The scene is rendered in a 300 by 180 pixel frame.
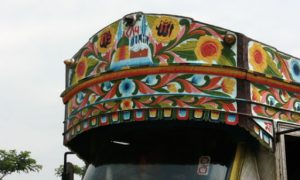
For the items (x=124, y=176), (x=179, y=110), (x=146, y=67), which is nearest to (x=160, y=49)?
(x=146, y=67)

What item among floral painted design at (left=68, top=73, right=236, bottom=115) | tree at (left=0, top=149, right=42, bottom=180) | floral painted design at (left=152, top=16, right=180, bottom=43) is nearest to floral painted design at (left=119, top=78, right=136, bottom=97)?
floral painted design at (left=68, top=73, right=236, bottom=115)

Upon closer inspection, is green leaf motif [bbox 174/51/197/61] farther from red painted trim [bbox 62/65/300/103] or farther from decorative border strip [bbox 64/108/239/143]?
decorative border strip [bbox 64/108/239/143]

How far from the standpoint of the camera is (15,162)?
34500 millimetres

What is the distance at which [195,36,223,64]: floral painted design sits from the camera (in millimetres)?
6241

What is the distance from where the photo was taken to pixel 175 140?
664cm

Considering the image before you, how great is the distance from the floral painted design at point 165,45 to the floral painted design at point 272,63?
294 millimetres

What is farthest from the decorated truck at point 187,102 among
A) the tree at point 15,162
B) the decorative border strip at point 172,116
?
the tree at point 15,162

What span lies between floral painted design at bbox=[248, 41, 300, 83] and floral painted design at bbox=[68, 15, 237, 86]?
0.29m

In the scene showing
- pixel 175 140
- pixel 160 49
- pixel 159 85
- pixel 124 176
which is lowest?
pixel 124 176

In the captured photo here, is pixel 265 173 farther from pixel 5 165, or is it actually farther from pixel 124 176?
pixel 5 165

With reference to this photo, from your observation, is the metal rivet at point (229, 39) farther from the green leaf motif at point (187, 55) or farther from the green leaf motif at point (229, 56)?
the green leaf motif at point (187, 55)

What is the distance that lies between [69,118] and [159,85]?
1678 millimetres

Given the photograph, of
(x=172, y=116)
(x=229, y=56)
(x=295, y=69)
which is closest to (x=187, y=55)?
(x=229, y=56)

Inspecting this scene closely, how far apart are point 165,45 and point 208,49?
0.52 m
